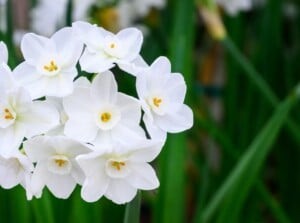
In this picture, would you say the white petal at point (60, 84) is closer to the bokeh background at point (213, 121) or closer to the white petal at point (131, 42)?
the white petal at point (131, 42)

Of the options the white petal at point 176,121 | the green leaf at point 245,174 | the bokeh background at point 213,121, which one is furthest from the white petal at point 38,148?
the green leaf at point 245,174

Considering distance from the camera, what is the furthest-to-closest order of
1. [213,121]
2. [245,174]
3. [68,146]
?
[213,121] → [245,174] → [68,146]

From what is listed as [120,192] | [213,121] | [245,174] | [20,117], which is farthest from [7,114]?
[213,121]

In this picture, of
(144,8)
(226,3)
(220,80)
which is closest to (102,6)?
(144,8)

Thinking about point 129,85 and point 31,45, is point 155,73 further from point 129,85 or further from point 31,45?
point 129,85

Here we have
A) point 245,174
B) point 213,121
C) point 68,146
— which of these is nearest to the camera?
point 68,146

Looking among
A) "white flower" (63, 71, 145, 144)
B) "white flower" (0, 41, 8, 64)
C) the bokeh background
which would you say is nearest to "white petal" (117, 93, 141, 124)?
"white flower" (63, 71, 145, 144)

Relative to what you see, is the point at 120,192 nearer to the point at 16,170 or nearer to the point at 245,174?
the point at 16,170
